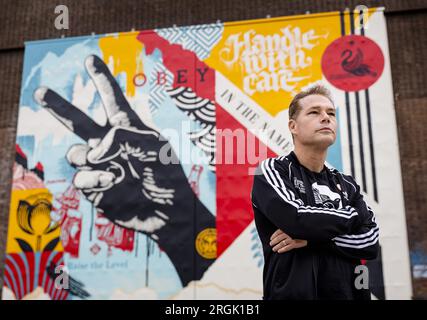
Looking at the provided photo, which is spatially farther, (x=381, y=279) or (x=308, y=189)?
(x=381, y=279)

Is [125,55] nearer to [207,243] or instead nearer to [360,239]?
[207,243]

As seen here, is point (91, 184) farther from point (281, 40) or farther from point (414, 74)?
point (414, 74)

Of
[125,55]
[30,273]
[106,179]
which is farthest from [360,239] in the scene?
[125,55]

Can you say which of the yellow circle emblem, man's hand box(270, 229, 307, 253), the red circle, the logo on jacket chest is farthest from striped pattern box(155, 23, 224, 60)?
man's hand box(270, 229, 307, 253)

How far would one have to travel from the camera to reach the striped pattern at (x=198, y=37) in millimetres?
9484

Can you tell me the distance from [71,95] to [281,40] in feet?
14.5

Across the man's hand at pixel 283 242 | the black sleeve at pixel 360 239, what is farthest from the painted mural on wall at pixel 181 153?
the man's hand at pixel 283 242

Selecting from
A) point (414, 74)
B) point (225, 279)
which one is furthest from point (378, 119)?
point (225, 279)

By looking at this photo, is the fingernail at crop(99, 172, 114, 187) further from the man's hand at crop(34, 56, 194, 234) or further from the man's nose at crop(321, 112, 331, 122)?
the man's nose at crop(321, 112, 331, 122)

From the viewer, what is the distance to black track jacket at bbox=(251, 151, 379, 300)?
2400 millimetres

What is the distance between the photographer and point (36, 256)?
9000 mm

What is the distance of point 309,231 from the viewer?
2.44 meters

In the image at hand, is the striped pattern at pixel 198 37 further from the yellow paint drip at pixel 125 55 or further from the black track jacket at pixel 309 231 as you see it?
the black track jacket at pixel 309 231

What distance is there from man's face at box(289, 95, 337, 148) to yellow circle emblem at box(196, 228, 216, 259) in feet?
19.6
